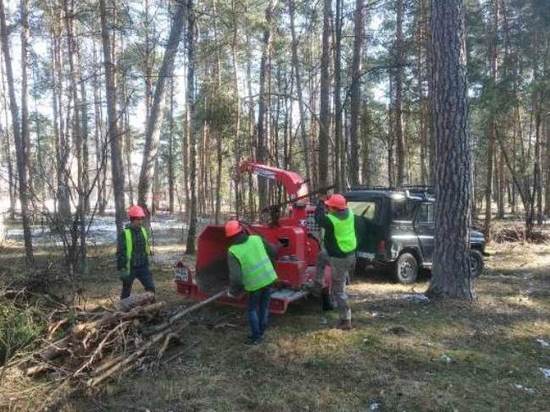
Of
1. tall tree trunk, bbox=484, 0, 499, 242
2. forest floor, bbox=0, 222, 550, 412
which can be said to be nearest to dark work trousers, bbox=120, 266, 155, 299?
forest floor, bbox=0, 222, 550, 412

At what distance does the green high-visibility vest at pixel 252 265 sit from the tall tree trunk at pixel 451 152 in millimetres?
3402

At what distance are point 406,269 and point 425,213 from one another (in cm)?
130

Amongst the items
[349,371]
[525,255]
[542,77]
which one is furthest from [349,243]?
[542,77]

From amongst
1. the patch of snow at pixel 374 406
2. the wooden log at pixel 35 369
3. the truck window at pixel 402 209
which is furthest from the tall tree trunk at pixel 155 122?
the patch of snow at pixel 374 406

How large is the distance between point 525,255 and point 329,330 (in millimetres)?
11234

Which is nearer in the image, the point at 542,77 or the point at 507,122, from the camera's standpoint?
the point at 542,77

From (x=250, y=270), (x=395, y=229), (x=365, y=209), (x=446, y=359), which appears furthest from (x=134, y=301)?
(x=395, y=229)

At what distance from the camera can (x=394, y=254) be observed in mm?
11086

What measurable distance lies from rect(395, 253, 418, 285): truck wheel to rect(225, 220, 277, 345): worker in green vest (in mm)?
4961

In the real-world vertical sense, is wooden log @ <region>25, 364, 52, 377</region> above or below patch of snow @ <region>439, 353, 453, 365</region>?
above

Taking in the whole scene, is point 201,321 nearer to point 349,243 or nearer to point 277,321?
point 277,321

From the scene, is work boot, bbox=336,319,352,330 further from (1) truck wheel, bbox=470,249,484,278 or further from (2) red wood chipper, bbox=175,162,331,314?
(1) truck wheel, bbox=470,249,484,278

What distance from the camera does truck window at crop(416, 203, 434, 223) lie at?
1159 cm

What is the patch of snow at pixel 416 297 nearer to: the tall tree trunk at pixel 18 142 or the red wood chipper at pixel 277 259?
the red wood chipper at pixel 277 259
